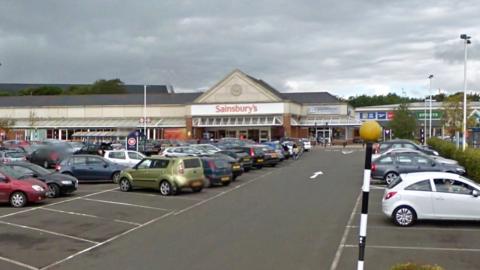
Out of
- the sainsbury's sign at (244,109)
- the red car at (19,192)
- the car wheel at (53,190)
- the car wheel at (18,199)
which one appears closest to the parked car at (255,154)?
the car wheel at (53,190)

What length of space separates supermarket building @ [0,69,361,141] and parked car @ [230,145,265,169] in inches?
1681

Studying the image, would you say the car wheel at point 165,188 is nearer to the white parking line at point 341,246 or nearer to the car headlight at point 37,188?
the car headlight at point 37,188

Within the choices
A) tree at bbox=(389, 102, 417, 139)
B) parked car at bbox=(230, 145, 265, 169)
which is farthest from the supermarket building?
parked car at bbox=(230, 145, 265, 169)

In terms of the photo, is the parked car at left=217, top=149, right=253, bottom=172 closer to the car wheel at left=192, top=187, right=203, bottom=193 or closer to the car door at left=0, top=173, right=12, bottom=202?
the car wheel at left=192, top=187, right=203, bottom=193

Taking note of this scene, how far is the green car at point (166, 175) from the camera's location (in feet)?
73.7

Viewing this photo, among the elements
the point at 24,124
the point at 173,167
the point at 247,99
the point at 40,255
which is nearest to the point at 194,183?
the point at 173,167

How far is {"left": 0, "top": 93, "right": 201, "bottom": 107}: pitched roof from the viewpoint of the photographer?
296 feet

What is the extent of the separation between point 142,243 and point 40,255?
226 centimetres

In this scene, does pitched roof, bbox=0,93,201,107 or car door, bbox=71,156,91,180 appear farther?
pitched roof, bbox=0,93,201,107

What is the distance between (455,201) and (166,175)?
11535 mm

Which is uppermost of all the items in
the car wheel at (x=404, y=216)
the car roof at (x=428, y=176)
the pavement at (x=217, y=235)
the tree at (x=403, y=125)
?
the tree at (x=403, y=125)

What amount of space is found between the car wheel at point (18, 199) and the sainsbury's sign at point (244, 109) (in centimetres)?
6265

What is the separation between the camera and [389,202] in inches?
592

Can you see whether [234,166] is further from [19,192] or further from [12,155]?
[12,155]
